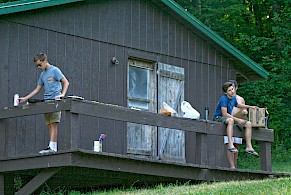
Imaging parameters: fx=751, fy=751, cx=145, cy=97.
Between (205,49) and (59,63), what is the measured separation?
14.0ft

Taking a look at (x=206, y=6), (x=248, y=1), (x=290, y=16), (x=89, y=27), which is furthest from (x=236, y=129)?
(x=248, y=1)

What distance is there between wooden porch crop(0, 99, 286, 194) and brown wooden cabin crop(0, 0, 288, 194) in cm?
2

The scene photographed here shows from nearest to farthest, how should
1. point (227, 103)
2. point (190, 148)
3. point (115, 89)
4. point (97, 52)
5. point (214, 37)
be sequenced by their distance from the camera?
1. point (227, 103)
2. point (97, 52)
3. point (115, 89)
4. point (190, 148)
5. point (214, 37)

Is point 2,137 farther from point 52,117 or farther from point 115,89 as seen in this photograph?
point 115,89

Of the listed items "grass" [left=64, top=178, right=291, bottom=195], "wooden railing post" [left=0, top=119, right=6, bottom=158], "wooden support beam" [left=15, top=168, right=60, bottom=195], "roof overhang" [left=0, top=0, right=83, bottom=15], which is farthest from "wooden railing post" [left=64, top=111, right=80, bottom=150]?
"roof overhang" [left=0, top=0, right=83, bottom=15]

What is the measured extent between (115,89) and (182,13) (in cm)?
235

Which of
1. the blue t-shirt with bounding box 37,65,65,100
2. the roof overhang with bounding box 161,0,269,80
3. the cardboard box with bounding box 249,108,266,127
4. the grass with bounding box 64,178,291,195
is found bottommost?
the grass with bounding box 64,178,291,195

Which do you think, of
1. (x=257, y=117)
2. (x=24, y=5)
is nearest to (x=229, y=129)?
(x=257, y=117)

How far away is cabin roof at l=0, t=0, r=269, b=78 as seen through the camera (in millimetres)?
12555

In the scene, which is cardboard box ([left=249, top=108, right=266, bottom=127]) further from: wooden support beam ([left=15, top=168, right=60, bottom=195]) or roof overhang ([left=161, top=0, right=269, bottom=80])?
wooden support beam ([left=15, top=168, right=60, bottom=195])

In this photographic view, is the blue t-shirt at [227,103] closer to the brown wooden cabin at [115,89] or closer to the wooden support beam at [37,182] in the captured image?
the brown wooden cabin at [115,89]

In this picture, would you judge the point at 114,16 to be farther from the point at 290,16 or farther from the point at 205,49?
the point at 290,16

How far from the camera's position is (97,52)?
14172 millimetres

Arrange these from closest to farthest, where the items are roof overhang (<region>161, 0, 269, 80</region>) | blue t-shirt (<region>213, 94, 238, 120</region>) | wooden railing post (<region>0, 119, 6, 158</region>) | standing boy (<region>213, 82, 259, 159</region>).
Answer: wooden railing post (<region>0, 119, 6, 158</region>) < standing boy (<region>213, 82, 259, 159</region>) < blue t-shirt (<region>213, 94, 238, 120</region>) < roof overhang (<region>161, 0, 269, 80</region>)
